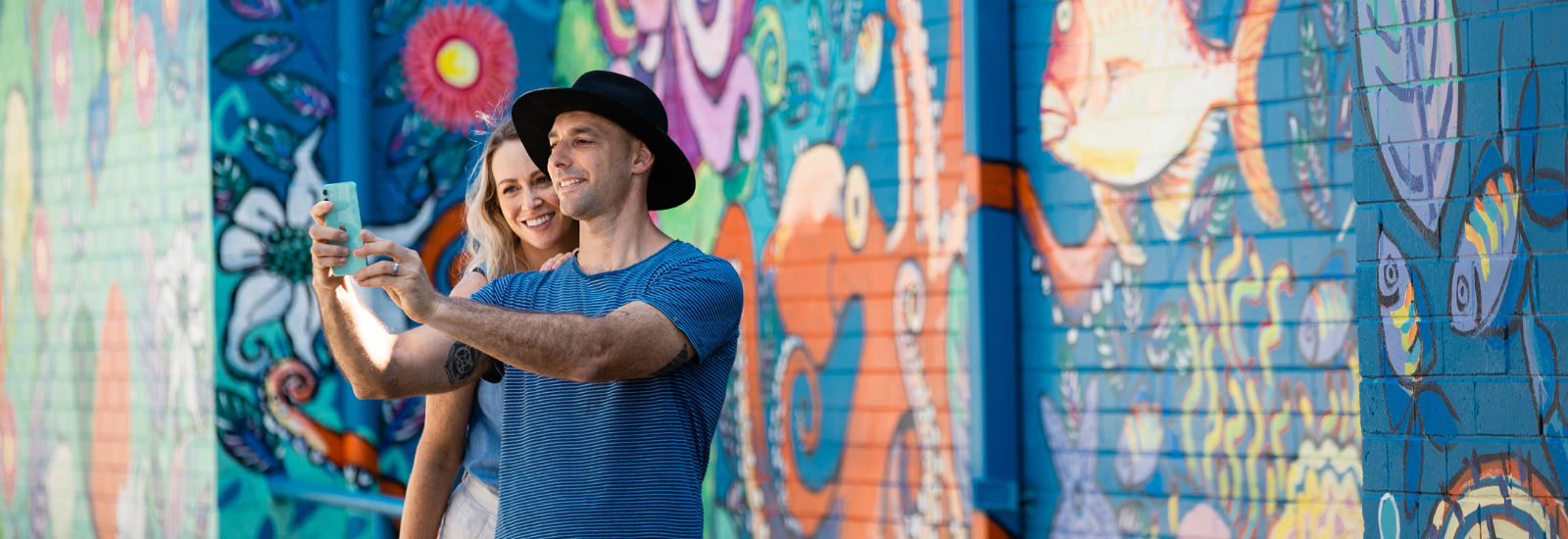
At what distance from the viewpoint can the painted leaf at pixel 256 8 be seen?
270 inches

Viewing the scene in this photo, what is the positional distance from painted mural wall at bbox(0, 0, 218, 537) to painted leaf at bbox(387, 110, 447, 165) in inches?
32.6

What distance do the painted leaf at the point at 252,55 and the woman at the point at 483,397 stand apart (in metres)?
3.11

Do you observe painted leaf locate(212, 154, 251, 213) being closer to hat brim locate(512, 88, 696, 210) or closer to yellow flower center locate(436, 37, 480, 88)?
yellow flower center locate(436, 37, 480, 88)

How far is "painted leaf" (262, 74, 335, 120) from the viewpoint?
6.86m

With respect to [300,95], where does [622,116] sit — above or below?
below

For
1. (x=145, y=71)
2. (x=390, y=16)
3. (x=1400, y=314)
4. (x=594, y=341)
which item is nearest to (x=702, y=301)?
(x=594, y=341)

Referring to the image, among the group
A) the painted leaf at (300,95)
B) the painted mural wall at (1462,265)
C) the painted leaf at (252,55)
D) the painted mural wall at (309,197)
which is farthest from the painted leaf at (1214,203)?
the painted leaf at (252,55)

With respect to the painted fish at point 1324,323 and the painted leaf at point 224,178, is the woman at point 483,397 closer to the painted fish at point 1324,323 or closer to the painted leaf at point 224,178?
the painted fish at point 1324,323

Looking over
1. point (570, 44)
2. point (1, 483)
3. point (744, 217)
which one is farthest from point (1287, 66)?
point (1, 483)

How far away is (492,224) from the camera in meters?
4.14

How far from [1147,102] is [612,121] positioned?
2456mm

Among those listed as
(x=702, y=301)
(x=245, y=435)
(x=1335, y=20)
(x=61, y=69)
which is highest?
(x=61, y=69)

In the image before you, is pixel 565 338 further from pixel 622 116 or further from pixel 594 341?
pixel 622 116

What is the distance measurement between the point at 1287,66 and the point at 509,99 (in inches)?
135
